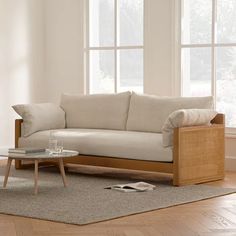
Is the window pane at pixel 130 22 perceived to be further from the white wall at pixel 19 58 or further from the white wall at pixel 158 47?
the white wall at pixel 19 58

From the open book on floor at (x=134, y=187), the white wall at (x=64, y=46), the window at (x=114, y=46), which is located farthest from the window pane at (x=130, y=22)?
the open book on floor at (x=134, y=187)

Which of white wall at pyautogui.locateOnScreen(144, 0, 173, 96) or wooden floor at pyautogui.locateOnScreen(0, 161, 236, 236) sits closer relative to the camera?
wooden floor at pyautogui.locateOnScreen(0, 161, 236, 236)

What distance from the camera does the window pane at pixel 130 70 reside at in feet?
28.8

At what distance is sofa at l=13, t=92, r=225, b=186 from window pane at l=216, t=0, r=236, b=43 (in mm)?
1017

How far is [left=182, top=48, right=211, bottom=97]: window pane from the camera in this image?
26.6 feet

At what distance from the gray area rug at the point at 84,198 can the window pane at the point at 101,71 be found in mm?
2104

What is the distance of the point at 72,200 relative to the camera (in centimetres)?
589

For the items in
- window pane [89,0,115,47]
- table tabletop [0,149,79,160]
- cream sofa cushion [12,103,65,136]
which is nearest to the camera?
table tabletop [0,149,79,160]

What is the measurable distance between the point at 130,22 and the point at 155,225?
4307 mm

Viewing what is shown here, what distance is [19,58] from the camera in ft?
30.7

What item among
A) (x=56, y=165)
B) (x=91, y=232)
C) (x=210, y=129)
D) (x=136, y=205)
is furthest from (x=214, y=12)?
(x=91, y=232)

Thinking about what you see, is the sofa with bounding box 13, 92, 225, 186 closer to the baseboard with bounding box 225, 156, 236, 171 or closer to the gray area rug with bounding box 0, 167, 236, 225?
the gray area rug with bounding box 0, 167, 236, 225

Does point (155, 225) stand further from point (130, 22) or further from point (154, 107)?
point (130, 22)

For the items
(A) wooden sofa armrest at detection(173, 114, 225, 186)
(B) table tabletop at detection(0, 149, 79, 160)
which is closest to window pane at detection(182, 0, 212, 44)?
(A) wooden sofa armrest at detection(173, 114, 225, 186)
